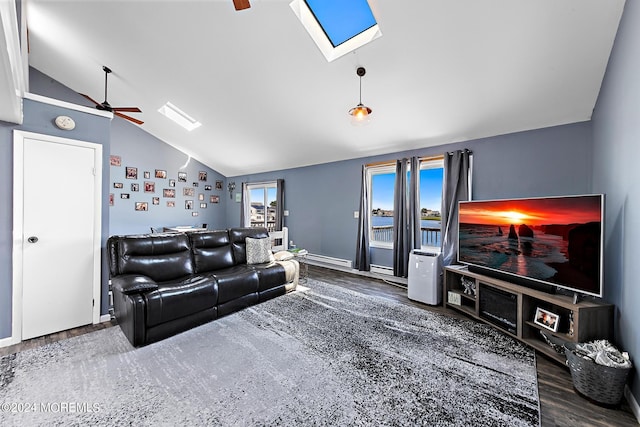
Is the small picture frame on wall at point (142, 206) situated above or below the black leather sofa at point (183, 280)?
above

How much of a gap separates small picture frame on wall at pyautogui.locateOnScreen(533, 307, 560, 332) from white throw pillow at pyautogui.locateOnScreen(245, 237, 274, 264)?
314 cm

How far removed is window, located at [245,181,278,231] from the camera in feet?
22.8

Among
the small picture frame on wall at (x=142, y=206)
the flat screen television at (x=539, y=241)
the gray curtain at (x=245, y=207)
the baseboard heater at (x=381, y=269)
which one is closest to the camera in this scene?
the flat screen television at (x=539, y=241)

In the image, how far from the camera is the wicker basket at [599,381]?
63.9 inches

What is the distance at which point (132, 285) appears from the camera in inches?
93.7

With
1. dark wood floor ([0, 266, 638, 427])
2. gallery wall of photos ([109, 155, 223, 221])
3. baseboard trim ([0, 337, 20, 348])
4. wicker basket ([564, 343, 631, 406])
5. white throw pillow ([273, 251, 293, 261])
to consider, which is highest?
gallery wall of photos ([109, 155, 223, 221])

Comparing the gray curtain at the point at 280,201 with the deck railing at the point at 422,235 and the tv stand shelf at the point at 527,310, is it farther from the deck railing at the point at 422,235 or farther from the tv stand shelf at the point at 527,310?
the tv stand shelf at the point at 527,310

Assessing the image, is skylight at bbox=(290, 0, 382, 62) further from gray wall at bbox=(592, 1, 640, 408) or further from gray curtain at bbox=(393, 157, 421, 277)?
gray curtain at bbox=(393, 157, 421, 277)

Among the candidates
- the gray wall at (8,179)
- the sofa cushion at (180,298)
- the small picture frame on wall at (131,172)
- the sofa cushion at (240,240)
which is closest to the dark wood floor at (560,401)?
the gray wall at (8,179)

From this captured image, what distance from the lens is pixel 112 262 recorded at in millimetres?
2734

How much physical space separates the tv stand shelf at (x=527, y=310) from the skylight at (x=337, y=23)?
2861 mm

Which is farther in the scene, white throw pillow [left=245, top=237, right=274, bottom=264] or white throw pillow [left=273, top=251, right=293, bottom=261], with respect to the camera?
white throw pillow [left=273, top=251, right=293, bottom=261]

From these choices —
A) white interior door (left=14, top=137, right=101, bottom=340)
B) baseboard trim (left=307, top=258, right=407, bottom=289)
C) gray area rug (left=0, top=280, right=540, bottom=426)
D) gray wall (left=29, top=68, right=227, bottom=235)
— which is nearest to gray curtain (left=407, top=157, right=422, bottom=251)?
baseboard trim (left=307, top=258, right=407, bottom=289)

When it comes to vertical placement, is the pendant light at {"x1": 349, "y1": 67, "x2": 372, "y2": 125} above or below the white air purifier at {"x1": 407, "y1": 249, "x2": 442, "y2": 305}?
above
